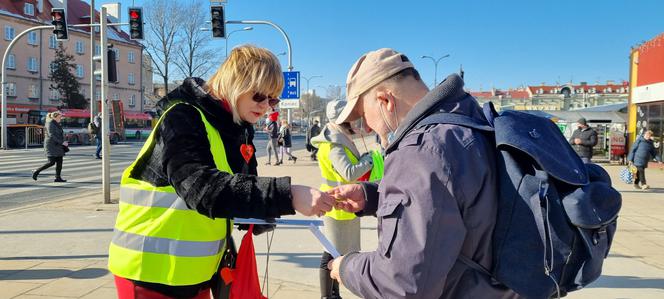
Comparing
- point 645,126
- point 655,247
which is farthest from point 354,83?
point 645,126

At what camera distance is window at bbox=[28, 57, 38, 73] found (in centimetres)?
4675

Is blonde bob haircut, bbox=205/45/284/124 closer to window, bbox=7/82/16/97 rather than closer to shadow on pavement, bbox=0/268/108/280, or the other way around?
shadow on pavement, bbox=0/268/108/280

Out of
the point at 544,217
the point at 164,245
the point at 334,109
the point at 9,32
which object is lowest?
the point at 164,245

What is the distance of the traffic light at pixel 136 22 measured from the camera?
15.8m

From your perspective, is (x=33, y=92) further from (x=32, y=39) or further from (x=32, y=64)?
(x=32, y=39)

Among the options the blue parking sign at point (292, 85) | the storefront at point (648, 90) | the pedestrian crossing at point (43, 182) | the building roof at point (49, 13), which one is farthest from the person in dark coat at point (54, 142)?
the building roof at point (49, 13)

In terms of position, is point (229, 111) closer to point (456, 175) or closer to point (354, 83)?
point (354, 83)

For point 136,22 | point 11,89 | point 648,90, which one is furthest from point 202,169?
point 11,89

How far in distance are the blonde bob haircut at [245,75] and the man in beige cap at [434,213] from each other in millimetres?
690

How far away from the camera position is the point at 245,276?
2.17 m

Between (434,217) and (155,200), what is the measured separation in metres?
1.15

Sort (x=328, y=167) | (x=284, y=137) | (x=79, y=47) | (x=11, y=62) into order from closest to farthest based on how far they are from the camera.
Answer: (x=328, y=167) → (x=284, y=137) → (x=11, y=62) → (x=79, y=47)

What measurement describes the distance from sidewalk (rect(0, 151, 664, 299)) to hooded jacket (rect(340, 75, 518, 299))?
9.67ft

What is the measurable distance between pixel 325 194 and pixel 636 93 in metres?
24.0
